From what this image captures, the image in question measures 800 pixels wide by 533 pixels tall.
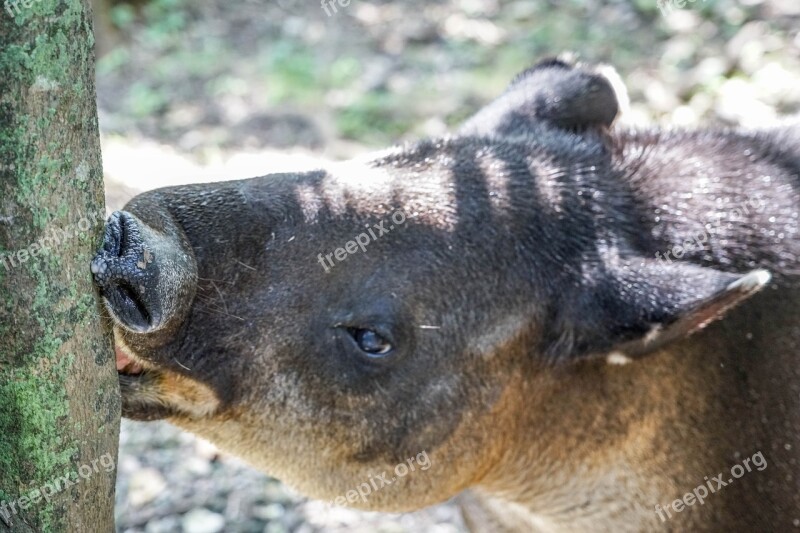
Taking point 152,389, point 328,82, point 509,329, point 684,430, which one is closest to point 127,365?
point 152,389

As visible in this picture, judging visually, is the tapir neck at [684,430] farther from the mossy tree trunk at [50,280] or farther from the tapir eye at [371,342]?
the mossy tree trunk at [50,280]

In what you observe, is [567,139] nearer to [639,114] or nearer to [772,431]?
[772,431]

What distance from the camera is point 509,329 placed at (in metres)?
3.62

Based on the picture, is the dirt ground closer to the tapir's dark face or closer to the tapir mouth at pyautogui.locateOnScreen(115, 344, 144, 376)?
the tapir's dark face

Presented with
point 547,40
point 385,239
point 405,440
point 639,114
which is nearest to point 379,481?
point 405,440

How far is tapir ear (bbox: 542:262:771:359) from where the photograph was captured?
10.7ft

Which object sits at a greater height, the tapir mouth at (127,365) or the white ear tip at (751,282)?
the white ear tip at (751,282)

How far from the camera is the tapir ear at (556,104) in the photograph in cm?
430

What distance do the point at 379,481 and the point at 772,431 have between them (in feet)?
5.11

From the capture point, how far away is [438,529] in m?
5.68

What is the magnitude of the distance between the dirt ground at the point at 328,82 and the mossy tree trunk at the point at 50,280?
302 centimetres

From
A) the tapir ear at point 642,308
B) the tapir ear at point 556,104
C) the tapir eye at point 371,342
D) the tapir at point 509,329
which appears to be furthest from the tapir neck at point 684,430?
the tapir ear at point 556,104

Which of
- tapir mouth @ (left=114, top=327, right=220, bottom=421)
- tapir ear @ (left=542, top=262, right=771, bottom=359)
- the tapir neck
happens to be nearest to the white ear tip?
tapir ear @ (left=542, top=262, right=771, bottom=359)

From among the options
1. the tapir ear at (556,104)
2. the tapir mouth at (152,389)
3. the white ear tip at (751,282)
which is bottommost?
the tapir mouth at (152,389)
